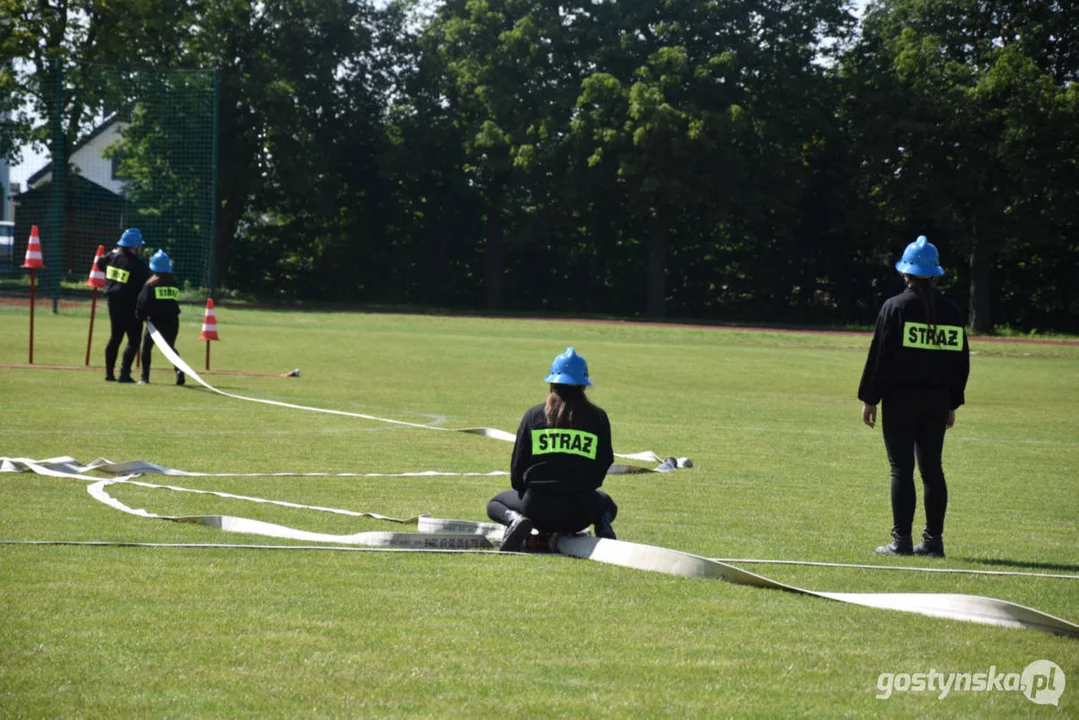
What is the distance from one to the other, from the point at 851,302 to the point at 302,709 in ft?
183

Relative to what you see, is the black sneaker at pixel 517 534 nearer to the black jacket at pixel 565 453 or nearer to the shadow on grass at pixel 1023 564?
the black jacket at pixel 565 453

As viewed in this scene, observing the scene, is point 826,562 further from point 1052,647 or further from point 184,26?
point 184,26

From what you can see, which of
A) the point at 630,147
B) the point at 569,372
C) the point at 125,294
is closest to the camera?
the point at 569,372

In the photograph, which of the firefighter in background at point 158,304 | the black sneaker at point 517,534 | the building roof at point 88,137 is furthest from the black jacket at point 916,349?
the building roof at point 88,137

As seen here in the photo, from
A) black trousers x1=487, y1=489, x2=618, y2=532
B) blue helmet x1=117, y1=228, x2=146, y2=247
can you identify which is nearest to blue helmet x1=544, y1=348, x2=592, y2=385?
black trousers x1=487, y1=489, x2=618, y2=532

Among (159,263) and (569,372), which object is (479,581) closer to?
(569,372)

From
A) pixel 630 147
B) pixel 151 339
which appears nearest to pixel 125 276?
pixel 151 339

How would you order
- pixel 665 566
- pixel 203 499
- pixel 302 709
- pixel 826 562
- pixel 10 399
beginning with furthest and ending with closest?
1. pixel 10 399
2. pixel 203 499
3. pixel 826 562
4. pixel 665 566
5. pixel 302 709

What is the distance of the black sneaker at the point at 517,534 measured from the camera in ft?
26.3

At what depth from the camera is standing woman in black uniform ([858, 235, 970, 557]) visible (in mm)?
8633

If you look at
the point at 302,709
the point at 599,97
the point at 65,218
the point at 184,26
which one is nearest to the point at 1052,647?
the point at 302,709

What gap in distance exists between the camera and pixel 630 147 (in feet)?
188

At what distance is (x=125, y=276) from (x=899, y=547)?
13.9m

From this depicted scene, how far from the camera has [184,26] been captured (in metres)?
58.6
